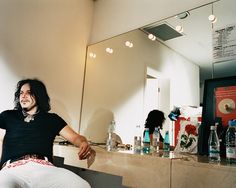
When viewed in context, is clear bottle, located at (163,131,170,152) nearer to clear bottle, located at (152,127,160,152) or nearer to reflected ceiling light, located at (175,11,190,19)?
clear bottle, located at (152,127,160,152)

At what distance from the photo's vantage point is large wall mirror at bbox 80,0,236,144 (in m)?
1.44

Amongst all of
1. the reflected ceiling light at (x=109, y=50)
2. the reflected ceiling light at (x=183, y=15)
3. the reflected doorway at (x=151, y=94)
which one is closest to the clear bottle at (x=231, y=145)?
the reflected doorway at (x=151, y=94)

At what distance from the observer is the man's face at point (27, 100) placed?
1.45 meters

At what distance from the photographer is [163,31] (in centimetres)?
172

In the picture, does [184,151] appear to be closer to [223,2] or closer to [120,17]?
[223,2]

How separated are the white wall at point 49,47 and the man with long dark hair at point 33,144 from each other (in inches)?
13.5

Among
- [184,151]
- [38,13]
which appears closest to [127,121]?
[184,151]

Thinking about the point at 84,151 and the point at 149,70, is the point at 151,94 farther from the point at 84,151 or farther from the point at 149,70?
the point at 84,151

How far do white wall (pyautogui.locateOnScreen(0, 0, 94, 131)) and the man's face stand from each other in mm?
336

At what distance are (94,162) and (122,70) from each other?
0.91m

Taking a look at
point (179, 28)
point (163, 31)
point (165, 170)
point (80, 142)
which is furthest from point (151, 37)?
point (165, 170)

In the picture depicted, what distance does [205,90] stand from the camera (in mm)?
1395

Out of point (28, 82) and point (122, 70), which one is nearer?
point (28, 82)

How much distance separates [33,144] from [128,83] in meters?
0.93
